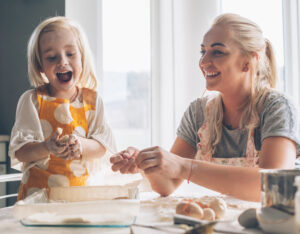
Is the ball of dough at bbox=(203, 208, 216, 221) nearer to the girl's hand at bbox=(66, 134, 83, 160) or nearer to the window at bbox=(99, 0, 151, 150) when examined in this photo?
the girl's hand at bbox=(66, 134, 83, 160)

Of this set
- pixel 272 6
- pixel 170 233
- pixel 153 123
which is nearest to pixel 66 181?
pixel 170 233

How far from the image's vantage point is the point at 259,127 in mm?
Result: 1362

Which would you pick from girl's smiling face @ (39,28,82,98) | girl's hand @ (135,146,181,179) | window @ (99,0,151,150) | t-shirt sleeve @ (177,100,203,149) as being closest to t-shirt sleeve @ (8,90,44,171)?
girl's smiling face @ (39,28,82,98)

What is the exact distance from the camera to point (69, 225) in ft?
2.26

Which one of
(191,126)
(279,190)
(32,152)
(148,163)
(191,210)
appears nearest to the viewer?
(279,190)

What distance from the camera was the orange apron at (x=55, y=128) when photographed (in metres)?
1.27

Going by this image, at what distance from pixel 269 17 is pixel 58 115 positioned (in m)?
1.46

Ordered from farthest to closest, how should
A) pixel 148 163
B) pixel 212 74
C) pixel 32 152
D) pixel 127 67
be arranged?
pixel 127 67 → pixel 212 74 → pixel 32 152 → pixel 148 163

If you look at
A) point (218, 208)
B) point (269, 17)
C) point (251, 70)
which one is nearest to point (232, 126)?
point (251, 70)

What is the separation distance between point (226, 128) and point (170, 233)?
2.98ft

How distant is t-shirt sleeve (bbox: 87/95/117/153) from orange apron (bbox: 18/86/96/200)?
0.07 feet

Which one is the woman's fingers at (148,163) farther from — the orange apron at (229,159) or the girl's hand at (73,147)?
the orange apron at (229,159)

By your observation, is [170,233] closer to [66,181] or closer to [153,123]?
[66,181]

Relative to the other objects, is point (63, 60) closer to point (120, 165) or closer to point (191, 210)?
point (120, 165)
